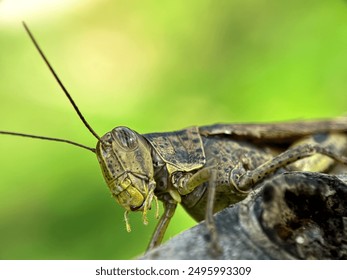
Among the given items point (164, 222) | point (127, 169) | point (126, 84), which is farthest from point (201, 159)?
point (126, 84)

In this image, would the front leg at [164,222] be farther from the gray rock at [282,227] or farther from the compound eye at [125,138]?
the gray rock at [282,227]

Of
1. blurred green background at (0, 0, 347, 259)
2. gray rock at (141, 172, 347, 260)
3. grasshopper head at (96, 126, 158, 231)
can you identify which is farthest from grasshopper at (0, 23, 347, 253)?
gray rock at (141, 172, 347, 260)

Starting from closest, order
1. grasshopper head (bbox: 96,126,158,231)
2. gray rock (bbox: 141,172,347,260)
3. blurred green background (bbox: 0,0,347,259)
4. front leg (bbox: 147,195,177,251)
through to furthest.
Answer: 1. gray rock (bbox: 141,172,347,260)
2. grasshopper head (bbox: 96,126,158,231)
3. front leg (bbox: 147,195,177,251)
4. blurred green background (bbox: 0,0,347,259)

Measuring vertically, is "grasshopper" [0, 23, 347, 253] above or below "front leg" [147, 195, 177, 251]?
above

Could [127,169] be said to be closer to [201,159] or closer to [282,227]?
[201,159]

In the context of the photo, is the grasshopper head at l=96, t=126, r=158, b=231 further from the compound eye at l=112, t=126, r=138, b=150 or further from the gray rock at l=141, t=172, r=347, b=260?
the gray rock at l=141, t=172, r=347, b=260

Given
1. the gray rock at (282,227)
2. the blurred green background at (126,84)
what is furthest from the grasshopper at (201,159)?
the gray rock at (282,227)

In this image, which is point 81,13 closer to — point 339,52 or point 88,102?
point 88,102

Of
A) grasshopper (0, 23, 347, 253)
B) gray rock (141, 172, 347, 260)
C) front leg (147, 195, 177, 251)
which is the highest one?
grasshopper (0, 23, 347, 253)
